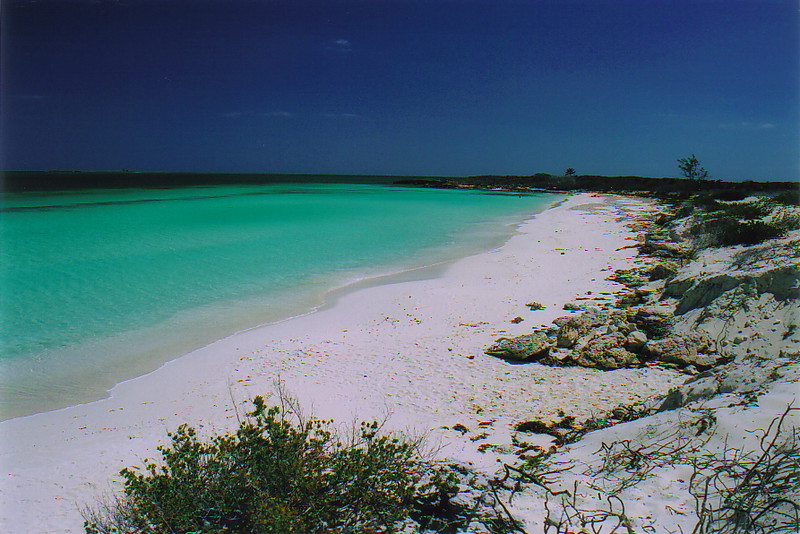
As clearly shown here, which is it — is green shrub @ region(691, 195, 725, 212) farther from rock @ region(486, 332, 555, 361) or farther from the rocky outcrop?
rock @ region(486, 332, 555, 361)

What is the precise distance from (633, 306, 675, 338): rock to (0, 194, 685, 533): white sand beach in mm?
1169

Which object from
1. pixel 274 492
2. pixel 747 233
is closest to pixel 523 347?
pixel 274 492

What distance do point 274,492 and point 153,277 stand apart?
10074 millimetres

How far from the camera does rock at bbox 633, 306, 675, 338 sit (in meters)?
6.20

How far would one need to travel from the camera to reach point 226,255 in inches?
572

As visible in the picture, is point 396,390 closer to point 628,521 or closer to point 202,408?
point 202,408

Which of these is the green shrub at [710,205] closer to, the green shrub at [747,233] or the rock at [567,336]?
the green shrub at [747,233]

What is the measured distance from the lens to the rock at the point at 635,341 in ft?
18.3

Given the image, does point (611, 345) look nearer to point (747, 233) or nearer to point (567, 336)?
point (567, 336)

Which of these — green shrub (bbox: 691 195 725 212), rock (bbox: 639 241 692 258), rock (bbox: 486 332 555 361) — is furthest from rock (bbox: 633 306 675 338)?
green shrub (bbox: 691 195 725 212)

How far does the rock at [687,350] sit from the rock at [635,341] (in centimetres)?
7

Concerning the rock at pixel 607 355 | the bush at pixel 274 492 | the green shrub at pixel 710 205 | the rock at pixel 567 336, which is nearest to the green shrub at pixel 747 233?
the rock at pixel 607 355

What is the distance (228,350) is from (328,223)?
18.5 metres

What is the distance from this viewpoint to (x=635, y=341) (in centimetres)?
561
